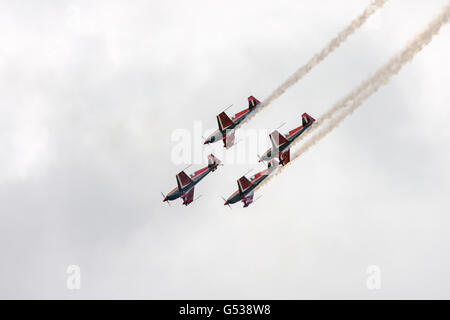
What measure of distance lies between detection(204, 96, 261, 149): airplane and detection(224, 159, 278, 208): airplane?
5158 millimetres

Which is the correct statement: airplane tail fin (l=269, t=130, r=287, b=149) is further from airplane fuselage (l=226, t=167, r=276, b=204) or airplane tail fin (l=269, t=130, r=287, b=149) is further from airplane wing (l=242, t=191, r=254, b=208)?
airplane wing (l=242, t=191, r=254, b=208)

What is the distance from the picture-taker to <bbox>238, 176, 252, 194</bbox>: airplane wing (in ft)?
310

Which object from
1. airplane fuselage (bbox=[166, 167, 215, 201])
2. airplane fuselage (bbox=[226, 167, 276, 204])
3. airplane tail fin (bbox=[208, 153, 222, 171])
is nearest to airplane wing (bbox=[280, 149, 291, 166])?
airplane fuselage (bbox=[226, 167, 276, 204])

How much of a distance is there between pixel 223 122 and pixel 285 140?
30.0 ft

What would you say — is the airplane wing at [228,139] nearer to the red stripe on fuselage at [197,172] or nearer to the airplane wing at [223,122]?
the airplane wing at [223,122]

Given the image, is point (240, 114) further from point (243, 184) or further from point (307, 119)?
point (307, 119)

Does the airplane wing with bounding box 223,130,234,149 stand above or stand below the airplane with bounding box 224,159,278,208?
above
